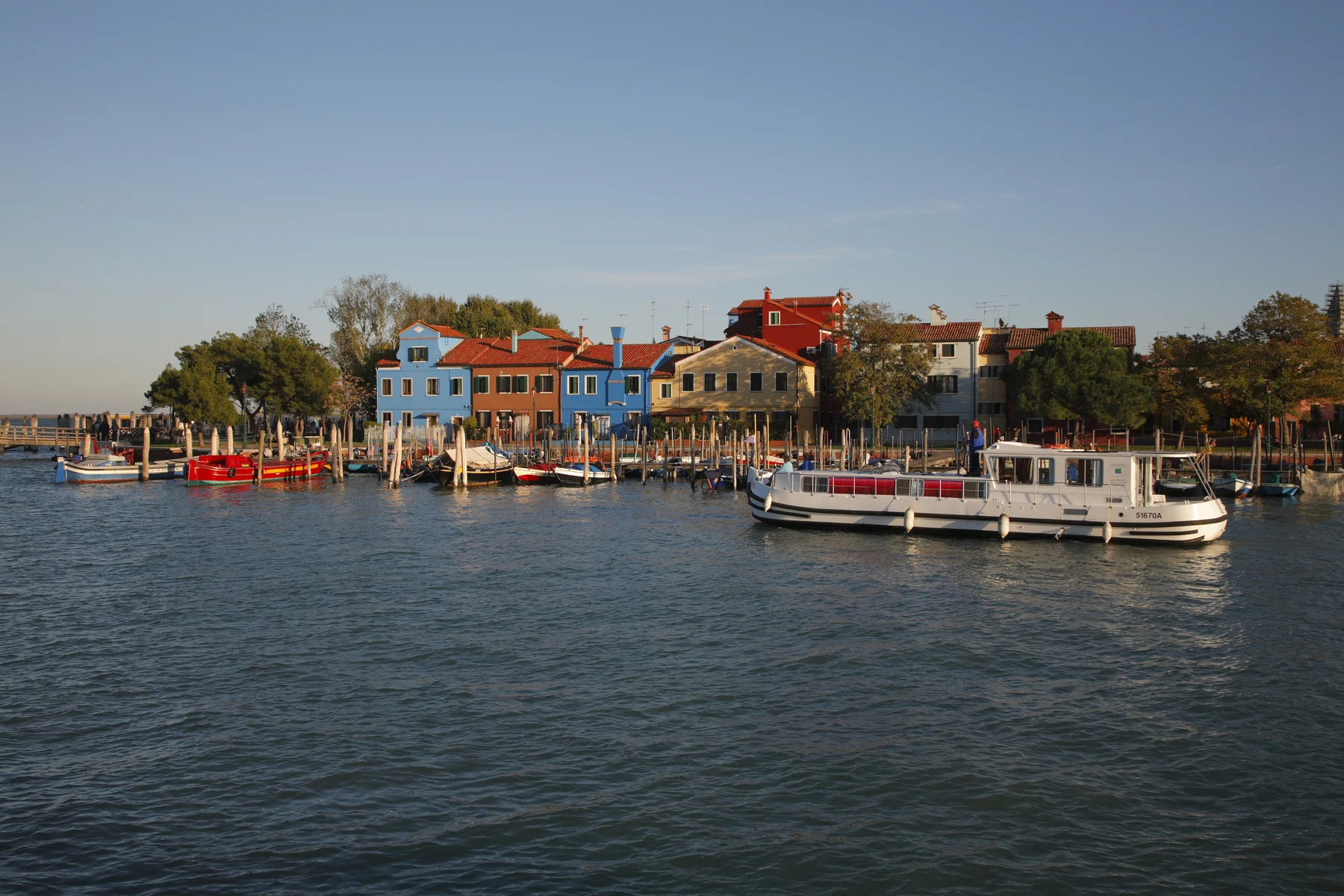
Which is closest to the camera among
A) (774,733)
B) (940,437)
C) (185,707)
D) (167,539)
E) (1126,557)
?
(774,733)

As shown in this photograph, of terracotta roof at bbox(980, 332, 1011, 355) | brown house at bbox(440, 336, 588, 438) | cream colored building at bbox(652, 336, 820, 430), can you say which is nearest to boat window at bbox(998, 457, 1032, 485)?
cream colored building at bbox(652, 336, 820, 430)

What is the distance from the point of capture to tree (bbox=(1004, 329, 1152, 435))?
58.9 metres

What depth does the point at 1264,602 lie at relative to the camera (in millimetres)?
23359

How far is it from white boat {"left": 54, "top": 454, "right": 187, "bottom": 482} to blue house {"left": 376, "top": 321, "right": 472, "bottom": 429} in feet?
57.6

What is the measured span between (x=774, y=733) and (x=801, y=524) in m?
21.4

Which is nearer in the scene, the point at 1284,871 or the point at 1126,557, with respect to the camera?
the point at 1284,871

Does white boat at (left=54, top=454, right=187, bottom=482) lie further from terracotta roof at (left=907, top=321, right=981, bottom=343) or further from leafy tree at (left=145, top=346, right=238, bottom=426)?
terracotta roof at (left=907, top=321, right=981, bottom=343)

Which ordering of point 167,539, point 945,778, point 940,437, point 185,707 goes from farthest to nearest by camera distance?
1. point 940,437
2. point 167,539
3. point 185,707
4. point 945,778

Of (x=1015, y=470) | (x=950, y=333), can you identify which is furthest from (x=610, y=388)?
(x=1015, y=470)

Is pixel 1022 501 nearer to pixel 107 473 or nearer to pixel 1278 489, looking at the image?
pixel 1278 489

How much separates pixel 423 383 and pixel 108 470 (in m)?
23.1

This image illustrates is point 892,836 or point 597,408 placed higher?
point 597,408

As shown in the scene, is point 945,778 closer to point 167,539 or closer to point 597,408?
point 167,539

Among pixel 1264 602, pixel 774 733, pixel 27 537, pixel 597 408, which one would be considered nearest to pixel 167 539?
pixel 27 537
